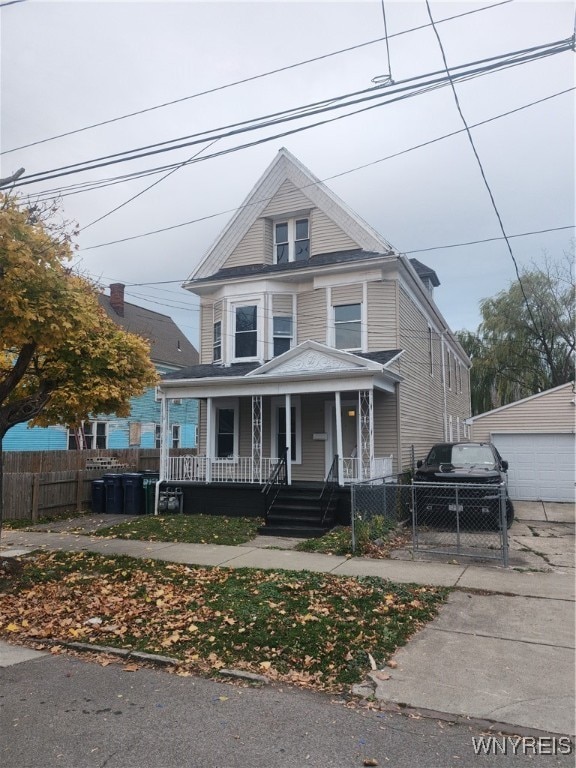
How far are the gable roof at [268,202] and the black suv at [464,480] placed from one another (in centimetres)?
576

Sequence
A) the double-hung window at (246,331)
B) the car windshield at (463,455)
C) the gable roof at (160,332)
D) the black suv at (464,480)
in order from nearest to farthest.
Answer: the black suv at (464,480)
the car windshield at (463,455)
the double-hung window at (246,331)
the gable roof at (160,332)

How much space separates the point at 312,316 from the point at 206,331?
3859 millimetres

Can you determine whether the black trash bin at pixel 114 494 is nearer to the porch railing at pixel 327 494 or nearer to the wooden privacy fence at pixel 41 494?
the wooden privacy fence at pixel 41 494

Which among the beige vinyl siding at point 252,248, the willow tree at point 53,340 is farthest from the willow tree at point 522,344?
the willow tree at point 53,340

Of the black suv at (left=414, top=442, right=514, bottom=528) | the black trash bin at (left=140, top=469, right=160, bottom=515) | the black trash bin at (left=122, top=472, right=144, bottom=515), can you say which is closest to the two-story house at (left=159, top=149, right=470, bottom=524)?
the black trash bin at (left=140, top=469, right=160, bottom=515)

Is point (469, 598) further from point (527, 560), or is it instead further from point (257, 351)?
point (257, 351)

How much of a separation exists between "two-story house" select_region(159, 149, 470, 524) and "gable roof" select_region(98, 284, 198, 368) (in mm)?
12543

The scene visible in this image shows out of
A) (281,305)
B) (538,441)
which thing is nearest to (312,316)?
(281,305)

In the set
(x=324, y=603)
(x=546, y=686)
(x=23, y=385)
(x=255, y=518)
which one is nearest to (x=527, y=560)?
(x=324, y=603)

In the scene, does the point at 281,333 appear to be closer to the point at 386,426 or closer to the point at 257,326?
the point at 257,326

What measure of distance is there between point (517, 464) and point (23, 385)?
14.7 m

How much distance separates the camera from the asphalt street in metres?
3.63

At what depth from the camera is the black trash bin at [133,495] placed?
15.4m

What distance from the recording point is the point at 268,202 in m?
17.5
